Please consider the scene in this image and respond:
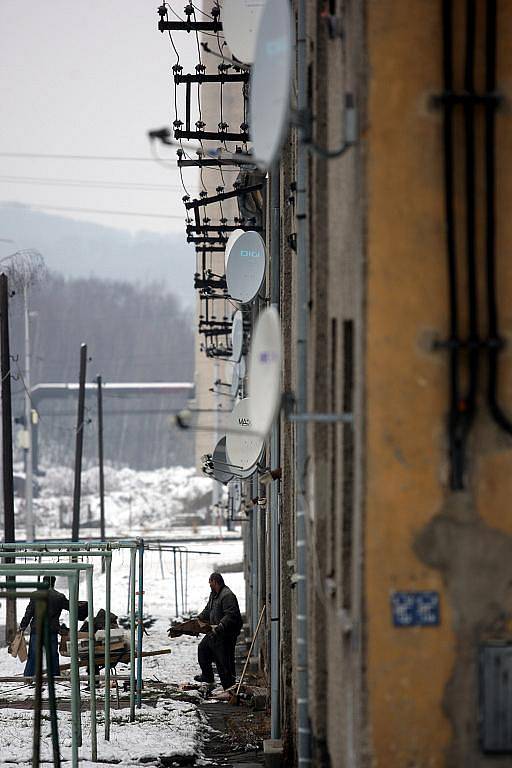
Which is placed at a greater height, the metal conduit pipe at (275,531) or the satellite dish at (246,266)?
the satellite dish at (246,266)

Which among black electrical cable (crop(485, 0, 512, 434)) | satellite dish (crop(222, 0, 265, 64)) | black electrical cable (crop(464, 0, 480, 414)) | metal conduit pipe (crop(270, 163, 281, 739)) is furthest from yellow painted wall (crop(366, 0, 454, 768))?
satellite dish (crop(222, 0, 265, 64))

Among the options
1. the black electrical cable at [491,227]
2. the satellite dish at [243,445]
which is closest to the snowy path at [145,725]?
the satellite dish at [243,445]

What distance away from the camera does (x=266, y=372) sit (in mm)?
6680

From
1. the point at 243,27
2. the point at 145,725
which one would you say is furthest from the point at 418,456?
the point at 145,725

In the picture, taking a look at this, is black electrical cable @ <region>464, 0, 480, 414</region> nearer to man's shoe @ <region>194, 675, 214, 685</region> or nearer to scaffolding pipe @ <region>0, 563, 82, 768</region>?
scaffolding pipe @ <region>0, 563, 82, 768</region>

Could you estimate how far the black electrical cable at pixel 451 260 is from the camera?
5.86 meters

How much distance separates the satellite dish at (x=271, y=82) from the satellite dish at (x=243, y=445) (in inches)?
243

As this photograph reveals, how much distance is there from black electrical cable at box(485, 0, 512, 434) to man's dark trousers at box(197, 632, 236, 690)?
10.5 m

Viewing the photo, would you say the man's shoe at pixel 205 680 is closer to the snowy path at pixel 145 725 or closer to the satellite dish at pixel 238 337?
the snowy path at pixel 145 725

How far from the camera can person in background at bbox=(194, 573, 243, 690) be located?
15.8 m

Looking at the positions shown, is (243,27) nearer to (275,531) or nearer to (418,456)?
(275,531)

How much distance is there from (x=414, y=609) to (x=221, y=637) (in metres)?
10.2

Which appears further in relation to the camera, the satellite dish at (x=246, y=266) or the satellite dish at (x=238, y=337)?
the satellite dish at (x=238, y=337)

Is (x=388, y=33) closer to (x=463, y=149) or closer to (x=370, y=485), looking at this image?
(x=463, y=149)
